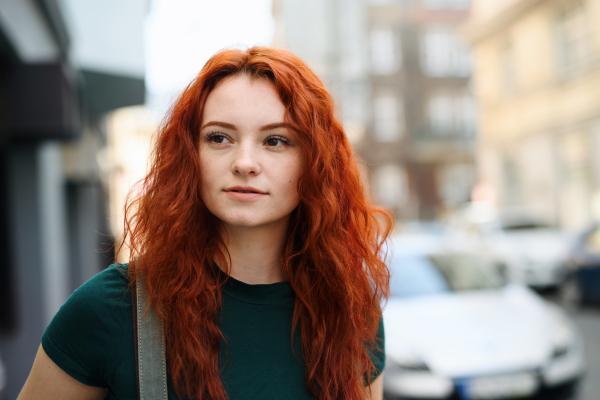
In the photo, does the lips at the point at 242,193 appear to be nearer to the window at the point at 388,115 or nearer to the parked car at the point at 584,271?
the parked car at the point at 584,271

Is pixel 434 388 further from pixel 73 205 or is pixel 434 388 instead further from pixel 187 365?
pixel 73 205

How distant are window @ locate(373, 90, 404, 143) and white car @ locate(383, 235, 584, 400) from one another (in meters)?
28.2

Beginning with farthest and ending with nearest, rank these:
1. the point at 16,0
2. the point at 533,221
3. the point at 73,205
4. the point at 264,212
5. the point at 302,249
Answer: the point at 533,221 < the point at 73,205 < the point at 16,0 < the point at 302,249 < the point at 264,212

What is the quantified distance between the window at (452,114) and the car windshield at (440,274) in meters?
29.0

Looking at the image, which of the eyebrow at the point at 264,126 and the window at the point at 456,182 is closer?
the eyebrow at the point at 264,126

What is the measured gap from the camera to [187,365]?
145 cm

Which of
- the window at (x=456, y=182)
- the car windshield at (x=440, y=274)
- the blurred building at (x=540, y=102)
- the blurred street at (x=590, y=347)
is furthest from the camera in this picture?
the window at (x=456, y=182)

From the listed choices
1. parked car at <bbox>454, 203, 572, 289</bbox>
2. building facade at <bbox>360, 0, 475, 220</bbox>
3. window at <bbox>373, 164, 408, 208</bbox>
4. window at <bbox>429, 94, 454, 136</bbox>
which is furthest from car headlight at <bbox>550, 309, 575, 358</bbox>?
window at <bbox>429, 94, 454, 136</bbox>

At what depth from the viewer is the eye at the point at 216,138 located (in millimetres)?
1575

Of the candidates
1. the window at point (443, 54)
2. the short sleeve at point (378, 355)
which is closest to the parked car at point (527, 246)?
the short sleeve at point (378, 355)

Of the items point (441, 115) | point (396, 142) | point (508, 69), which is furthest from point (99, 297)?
point (441, 115)

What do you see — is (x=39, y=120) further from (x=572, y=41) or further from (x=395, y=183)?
(x=395, y=183)

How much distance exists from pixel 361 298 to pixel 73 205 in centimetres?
869

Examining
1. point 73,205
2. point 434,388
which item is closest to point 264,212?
point 434,388
